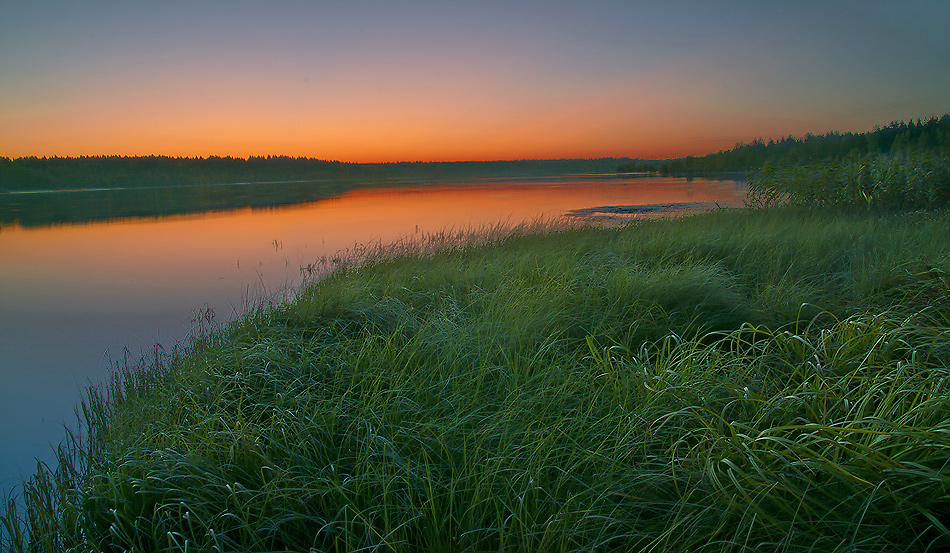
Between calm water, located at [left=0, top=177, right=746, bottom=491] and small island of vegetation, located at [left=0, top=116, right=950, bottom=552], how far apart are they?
86 cm

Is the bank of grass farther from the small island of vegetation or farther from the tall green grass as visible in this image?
the tall green grass

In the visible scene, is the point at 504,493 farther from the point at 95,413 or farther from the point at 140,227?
the point at 140,227

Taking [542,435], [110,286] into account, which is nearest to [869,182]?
[542,435]

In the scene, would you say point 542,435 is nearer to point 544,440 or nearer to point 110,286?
point 544,440

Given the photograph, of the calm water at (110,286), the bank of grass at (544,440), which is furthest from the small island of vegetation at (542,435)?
the calm water at (110,286)

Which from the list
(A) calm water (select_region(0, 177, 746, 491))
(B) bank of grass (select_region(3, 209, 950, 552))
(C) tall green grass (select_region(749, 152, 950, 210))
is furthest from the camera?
(C) tall green grass (select_region(749, 152, 950, 210))

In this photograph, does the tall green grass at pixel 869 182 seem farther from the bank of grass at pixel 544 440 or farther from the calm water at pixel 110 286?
the calm water at pixel 110 286

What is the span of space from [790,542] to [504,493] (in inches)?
41.8

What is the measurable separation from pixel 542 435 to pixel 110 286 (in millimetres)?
10205

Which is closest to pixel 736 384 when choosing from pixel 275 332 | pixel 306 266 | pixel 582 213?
pixel 275 332

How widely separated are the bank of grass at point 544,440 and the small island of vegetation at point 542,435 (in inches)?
0.7

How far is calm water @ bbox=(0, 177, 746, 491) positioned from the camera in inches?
188

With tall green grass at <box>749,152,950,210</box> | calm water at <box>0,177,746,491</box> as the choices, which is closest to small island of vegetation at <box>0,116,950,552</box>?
calm water at <box>0,177,746,491</box>

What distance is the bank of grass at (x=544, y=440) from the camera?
1.71m
